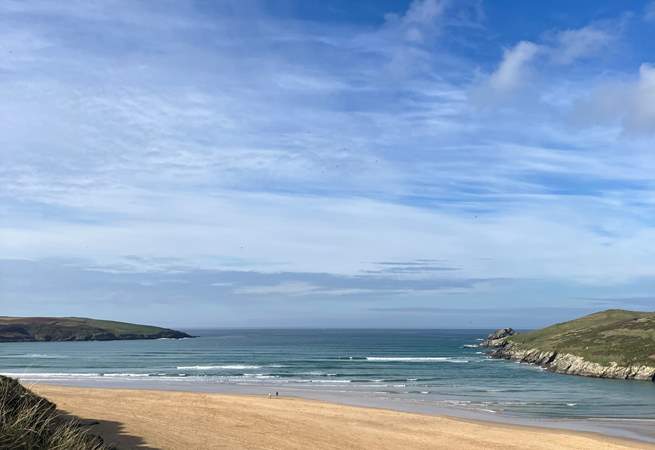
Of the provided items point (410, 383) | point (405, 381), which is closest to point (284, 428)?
point (410, 383)

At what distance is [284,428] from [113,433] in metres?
10.6

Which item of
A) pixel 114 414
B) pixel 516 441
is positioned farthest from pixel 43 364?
pixel 516 441

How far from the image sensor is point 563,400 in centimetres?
5641

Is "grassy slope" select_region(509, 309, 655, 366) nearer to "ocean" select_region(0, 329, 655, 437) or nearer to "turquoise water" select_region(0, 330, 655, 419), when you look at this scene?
"ocean" select_region(0, 329, 655, 437)

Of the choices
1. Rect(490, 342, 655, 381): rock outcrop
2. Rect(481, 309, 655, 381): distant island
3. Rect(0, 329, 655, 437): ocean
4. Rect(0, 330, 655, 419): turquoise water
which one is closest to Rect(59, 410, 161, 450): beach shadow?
Rect(0, 329, 655, 437): ocean

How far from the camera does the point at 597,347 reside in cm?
8888

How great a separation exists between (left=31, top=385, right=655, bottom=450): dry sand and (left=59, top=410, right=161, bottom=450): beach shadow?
49 millimetres

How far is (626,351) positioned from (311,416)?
6426 cm

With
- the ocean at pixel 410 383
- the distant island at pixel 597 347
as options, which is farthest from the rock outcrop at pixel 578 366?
the ocean at pixel 410 383

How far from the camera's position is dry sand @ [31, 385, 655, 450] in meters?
29.0

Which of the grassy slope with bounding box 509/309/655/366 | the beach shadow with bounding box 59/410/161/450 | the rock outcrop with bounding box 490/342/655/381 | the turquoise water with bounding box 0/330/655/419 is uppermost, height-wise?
the grassy slope with bounding box 509/309/655/366

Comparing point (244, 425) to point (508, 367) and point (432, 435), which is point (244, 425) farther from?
point (508, 367)

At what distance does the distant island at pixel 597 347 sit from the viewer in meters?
79.3

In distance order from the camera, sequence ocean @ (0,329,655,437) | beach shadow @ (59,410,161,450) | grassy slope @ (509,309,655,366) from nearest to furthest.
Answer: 1. beach shadow @ (59,410,161,450)
2. ocean @ (0,329,655,437)
3. grassy slope @ (509,309,655,366)
